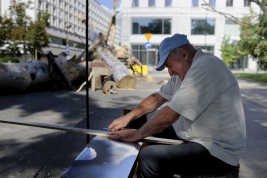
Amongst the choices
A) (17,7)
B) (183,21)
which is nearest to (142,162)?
(17,7)

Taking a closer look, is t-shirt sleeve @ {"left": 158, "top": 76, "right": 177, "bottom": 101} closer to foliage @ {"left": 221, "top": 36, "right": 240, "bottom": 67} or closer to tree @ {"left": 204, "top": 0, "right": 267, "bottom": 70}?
tree @ {"left": 204, "top": 0, "right": 267, "bottom": 70}

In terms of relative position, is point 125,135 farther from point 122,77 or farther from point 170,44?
point 122,77

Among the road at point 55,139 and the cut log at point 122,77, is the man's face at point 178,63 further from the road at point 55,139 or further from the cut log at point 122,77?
the cut log at point 122,77

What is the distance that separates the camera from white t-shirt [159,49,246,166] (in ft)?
6.01

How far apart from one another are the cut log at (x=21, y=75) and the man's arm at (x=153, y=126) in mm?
8392

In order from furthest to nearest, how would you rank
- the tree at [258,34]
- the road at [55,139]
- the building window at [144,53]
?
the building window at [144,53] → the tree at [258,34] → the road at [55,139]

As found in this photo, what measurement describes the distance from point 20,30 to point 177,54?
110 ft

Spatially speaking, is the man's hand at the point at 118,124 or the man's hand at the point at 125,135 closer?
the man's hand at the point at 125,135

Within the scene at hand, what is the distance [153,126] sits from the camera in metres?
2.00

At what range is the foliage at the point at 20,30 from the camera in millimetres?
32062

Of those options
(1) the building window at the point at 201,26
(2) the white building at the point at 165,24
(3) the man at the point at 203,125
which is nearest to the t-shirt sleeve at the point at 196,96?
(3) the man at the point at 203,125

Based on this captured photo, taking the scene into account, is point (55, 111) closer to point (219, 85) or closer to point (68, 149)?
point (68, 149)

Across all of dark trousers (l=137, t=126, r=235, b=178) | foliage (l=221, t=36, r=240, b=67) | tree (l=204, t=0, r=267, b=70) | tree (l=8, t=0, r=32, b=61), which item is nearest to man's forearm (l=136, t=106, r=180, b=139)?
dark trousers (l=137, t=126, r=235, b=178)

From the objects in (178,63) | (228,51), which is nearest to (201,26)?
(228,51)
